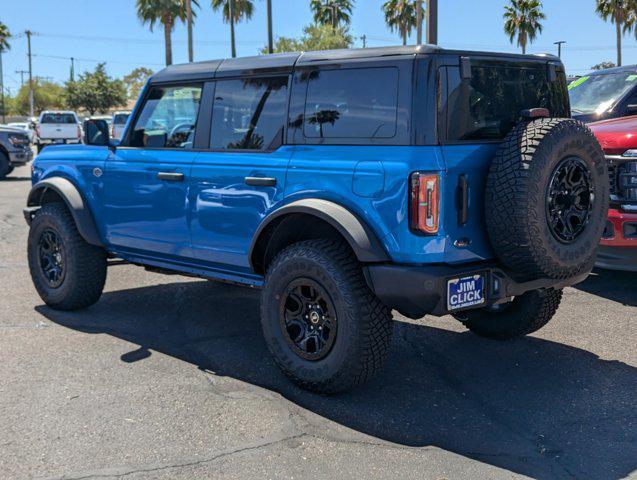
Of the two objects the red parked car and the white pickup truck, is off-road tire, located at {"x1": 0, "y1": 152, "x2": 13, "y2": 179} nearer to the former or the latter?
the white pickup truck

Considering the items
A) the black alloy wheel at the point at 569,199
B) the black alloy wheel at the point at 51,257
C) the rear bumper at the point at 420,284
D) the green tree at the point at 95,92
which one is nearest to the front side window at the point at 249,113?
the rear bumper at the point at 420,284

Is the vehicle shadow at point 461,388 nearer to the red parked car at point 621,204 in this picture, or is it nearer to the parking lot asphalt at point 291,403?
the parking lot asphalt at point 291,403

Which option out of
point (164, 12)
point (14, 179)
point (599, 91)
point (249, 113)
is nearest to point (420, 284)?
point (249, 113)

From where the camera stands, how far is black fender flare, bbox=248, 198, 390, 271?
381 cm

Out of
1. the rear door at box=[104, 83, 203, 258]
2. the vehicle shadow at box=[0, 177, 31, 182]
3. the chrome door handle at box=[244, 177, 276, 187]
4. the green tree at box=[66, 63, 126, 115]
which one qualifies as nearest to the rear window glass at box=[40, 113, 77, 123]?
the vehicle shadow at box=[0, 177, 31, 182]

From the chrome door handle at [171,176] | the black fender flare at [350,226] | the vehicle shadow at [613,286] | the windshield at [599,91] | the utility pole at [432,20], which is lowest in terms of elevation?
the vehicle shadow at [613,286]

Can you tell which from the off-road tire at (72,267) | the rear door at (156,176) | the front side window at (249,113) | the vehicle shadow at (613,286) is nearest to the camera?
the front side window at (249,113)

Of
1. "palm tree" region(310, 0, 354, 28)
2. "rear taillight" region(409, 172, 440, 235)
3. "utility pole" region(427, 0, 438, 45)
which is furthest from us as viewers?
"palm tree" region(310, 0, 354, 28)

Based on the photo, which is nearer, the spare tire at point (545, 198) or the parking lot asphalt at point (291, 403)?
the parking lot asphalt at point (291, 403)

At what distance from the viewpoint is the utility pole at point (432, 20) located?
1221cm

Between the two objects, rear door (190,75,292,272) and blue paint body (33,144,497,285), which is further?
rear door (190,75,292,272)

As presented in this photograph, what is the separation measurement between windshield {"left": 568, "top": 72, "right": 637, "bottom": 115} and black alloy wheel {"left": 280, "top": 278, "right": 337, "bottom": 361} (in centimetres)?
524

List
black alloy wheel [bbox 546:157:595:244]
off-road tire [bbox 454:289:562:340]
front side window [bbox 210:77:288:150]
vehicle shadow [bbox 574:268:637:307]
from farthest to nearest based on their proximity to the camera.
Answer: vehicle shadow [bbox 574:268:637:307] < off-road tire [bbox 454:289:562:340] < front side window [bbox 210:77:288:150] < black alloy wheel [bbox 546:157:595:244]

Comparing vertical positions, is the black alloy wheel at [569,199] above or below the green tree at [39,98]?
below
